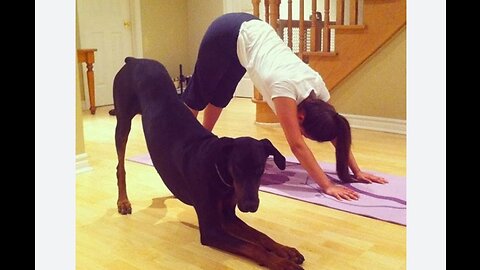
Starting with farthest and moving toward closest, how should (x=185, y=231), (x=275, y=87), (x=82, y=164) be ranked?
(x=82, y=164)
(x=275, y=87)
(x=185, y=231)

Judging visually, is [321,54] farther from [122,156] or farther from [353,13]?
[122,156]

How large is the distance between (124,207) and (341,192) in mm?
575

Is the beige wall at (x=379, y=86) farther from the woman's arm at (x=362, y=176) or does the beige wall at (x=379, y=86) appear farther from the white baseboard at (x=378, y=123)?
the woman's arm at (x=362, y=176)

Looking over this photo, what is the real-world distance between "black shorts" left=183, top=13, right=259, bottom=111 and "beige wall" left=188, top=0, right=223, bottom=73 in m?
1.69

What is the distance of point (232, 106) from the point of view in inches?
114

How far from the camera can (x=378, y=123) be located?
2.25 meters

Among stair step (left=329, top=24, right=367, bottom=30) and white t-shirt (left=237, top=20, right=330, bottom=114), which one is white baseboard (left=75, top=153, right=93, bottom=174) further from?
stair step (left=329, top=24, right=367, bottom=30)

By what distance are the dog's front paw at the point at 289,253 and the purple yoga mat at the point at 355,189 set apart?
1.05ft

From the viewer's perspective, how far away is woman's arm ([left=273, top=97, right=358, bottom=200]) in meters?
1.36

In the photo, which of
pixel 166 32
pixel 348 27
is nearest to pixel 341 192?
pixel 348 27

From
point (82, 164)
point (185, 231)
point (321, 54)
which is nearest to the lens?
point (185, 231)

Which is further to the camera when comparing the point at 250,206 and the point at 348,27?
the point at 348,27

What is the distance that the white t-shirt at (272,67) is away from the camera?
1379 millimetres
